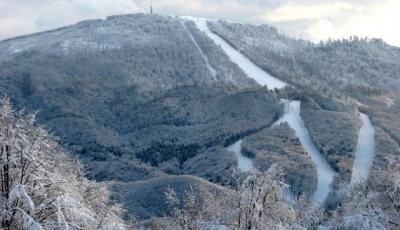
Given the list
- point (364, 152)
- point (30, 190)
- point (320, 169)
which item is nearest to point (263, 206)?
point (30, 190)

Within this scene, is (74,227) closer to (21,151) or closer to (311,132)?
(21,151)

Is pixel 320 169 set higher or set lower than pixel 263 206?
lower

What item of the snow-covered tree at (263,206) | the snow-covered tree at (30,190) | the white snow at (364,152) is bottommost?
the white snow at (364,152)

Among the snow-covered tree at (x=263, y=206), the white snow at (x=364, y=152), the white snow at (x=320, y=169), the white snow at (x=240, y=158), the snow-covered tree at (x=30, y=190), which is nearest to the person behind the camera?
the snow-covered tree at (x=30, y=190)

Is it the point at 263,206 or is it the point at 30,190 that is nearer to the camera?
the point at 30,190

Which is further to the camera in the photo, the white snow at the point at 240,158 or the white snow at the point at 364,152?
the white snow at the point at 240,158

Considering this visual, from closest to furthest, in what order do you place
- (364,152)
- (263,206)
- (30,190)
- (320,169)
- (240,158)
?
1. (30,190)
2. (263,206)
3. (320,169)
4. (364,152)
5. (240,158)

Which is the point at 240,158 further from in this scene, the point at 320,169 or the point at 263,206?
the point at 263,206

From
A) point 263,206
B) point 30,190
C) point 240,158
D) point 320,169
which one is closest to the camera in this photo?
point 30,190

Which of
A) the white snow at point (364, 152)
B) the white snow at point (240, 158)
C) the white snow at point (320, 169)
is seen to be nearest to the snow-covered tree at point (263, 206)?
the white snow at point (320, 169)

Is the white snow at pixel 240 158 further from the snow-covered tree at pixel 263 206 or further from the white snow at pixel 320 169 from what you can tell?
the snow-covered tree at pixel 263 206

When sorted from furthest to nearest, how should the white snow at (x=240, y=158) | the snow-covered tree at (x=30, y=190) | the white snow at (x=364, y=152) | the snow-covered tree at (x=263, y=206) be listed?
the white snow at (x=240, y=158) < the white snow at (x=364, y=152) < the snow-covered tree at (x=263, y=206) < the snow-covered tree at (x=30, y=190)
